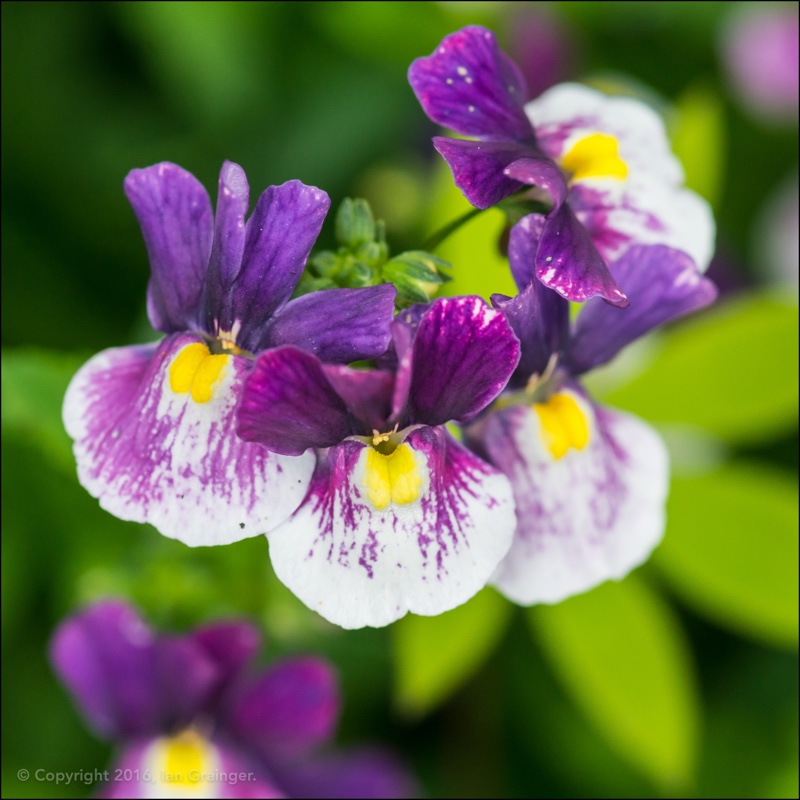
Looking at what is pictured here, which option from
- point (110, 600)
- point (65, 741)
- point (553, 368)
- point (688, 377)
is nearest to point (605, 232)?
point (553, 368)

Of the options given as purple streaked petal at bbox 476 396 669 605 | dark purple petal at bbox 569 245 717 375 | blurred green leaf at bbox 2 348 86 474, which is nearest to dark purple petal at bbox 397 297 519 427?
purple streaked petal at bbox 476 396 669 605

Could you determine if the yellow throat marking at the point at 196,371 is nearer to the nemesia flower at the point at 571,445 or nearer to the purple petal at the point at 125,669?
the nemesia flower at the point at 571,445

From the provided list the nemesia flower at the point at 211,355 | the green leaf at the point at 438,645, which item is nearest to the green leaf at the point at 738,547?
the green leaf at the point at 438,645

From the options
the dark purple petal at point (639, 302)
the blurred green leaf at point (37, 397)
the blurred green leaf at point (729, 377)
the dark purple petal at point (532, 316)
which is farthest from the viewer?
the blurred green leaf at point (729, 377)

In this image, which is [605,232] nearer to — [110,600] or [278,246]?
[278,246]

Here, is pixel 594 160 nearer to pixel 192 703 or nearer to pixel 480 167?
pixel 480 167

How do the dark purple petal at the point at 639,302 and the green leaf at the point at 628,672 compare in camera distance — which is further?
the green leaf at the point at 628,672

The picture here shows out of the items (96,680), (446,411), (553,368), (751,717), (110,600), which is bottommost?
(751,717)

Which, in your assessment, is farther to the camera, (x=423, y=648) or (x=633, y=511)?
(x=423, y=648)
